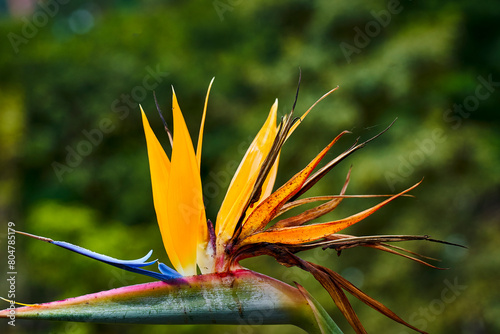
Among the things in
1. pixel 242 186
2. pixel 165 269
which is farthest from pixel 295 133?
pixel 165 269

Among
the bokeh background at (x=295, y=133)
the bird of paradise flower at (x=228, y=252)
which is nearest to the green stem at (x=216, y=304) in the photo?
the bird of paradise flower at (x=228, y=252)

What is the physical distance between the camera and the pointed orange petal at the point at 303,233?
683 millimetres

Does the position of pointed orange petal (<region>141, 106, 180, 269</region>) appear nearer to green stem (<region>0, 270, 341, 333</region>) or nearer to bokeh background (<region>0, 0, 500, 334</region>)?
green stem (<region>0, 270, 341, 333</region>)

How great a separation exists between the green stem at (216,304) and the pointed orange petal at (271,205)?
75 millimetres

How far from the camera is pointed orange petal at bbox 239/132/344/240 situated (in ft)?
2.30

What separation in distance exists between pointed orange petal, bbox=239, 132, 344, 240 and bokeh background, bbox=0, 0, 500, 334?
2596 mm

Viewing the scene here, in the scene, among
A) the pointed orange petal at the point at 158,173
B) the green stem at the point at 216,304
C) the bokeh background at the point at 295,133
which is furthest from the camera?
the bokeh background at the point at 295,133

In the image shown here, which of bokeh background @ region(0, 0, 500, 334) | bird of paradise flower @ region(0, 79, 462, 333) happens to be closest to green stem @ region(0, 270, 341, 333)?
bird of paradise flower @ region(0, 79, 462, 333)

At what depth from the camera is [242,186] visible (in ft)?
2.57

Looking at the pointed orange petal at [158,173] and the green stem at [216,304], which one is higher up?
the pointed orange petal at [158,173]

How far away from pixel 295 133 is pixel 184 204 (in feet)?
14.4

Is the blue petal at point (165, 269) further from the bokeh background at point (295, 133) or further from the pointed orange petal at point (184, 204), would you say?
the bokeh background at point (295, 133)

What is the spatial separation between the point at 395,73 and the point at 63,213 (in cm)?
265

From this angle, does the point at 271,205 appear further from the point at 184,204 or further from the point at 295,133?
the point at 295,133
